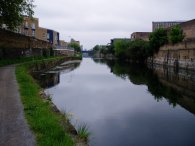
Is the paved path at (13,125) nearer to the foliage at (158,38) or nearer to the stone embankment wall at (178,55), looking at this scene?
the stone embankment wall at (178,55)

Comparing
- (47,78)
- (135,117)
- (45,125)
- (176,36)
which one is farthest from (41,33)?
(45,125)

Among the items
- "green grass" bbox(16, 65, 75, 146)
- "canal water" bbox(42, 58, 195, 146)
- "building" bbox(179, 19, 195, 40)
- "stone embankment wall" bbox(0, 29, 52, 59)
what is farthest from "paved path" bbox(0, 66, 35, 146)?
"building" bbox(179, 19, 195, 40)

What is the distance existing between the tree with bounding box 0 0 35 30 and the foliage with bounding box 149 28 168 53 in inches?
1653

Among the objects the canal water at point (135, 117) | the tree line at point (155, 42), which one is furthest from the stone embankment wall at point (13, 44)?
the tree line at point (155, 42)

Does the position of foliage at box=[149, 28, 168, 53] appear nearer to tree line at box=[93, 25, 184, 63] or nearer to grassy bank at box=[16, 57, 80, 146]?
tree line at box=[93, 25, 184, 63]

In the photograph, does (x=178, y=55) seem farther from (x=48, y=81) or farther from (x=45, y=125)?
(x=45, y=125)

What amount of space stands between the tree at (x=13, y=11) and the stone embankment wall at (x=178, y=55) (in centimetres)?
2607

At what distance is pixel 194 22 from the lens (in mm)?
61281

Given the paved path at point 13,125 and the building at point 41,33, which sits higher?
the building at point 41,33

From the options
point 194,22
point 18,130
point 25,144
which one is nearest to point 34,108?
point 18,130

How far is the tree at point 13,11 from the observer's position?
27375 millimetres

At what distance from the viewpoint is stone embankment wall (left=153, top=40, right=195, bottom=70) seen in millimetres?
48906

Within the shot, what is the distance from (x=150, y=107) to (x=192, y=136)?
6.67m


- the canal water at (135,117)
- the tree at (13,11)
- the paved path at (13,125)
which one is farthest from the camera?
the tree at (13,11)
